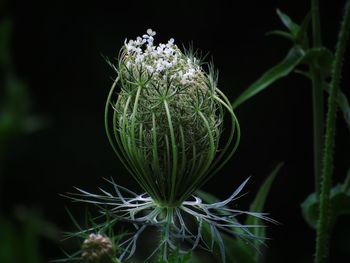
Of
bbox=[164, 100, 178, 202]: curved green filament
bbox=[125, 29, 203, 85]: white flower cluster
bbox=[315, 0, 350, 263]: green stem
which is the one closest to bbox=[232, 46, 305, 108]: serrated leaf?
bbox=[315, 0, 350, 263]: green stem

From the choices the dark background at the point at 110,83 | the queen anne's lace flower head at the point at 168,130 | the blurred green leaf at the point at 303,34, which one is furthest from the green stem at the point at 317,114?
the dark background at the point at 110,83

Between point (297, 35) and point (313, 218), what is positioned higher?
point (297, 35)

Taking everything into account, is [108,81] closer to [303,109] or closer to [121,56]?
[303,109]

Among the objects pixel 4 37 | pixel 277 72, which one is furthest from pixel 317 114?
pixel 4 37

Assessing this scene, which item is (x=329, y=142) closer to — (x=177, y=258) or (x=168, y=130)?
(x=168, y=130)

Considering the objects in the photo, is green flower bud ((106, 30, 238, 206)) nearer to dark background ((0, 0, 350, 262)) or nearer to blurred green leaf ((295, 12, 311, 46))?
blurred green leaf ((295, 12, 311, 46))

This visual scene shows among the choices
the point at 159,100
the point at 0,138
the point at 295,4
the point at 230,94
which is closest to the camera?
the point at 159,100

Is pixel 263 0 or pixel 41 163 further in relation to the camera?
pixel 41 163

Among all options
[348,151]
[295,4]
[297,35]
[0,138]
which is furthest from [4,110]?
[297,35]
